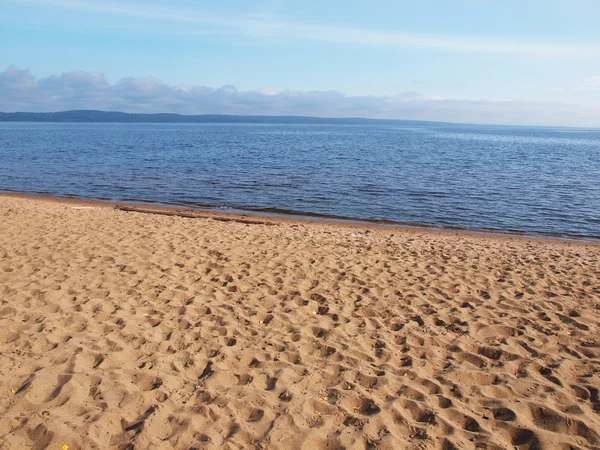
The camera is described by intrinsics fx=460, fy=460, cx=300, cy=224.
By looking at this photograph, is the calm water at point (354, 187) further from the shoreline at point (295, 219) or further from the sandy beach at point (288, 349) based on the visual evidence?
the sandy beach at point (288, 349)

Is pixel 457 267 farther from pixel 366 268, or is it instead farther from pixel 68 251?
pixel 68 251

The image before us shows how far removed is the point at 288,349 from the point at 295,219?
12.8 meters

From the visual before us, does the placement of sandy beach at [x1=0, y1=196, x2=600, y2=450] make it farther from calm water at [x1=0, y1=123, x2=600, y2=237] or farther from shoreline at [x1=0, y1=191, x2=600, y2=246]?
calm water at [x1=0, y1=123, x2=600, y2=237]

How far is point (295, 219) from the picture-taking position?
18734mm

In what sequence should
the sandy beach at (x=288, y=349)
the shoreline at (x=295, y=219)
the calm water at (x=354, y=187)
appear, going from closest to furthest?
the sandy beach at (x=288, y=349) < the shoreline at (x=295, y=219) < the calm water at (x=354, y=187)

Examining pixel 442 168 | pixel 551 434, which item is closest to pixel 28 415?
pixel 551 434

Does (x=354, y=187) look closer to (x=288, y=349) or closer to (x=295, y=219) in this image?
(x=295, y=219)

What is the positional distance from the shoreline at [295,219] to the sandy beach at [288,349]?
20.3 ft

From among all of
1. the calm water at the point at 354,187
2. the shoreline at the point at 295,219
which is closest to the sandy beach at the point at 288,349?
the shoreline at the point at 295,219

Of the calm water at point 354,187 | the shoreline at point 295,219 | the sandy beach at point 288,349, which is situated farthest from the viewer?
the calm water at point 354,187

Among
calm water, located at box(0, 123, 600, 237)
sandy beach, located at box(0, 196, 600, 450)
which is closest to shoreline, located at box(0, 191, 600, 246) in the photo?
calm water, located at box(0, 123, 600, 237)

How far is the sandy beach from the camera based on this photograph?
452 centimetres

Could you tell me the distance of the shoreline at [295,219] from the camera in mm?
16984

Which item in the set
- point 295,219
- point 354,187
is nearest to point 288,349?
point 295,219
